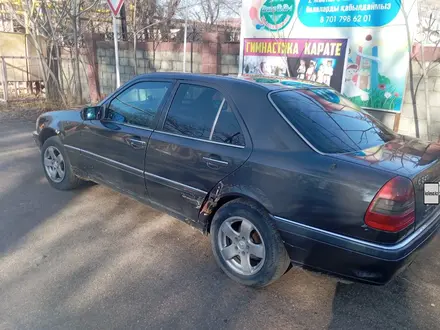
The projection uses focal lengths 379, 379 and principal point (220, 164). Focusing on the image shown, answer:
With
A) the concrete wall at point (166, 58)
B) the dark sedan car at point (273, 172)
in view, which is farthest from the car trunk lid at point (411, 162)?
the concrete wall at point (166, 58)

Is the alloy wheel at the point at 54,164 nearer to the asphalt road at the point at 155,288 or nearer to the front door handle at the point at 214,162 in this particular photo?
the asphalt road at the point at 155,288

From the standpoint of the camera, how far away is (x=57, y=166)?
16.1 feet

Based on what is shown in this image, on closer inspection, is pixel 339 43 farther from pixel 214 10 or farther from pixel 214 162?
pixel 214 10

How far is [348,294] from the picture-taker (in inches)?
116

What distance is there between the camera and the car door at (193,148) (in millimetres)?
3021

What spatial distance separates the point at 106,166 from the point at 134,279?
148 centimetres

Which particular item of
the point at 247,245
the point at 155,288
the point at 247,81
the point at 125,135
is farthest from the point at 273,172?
the point at 125,135

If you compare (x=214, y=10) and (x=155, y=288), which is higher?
(x=214, y=10)

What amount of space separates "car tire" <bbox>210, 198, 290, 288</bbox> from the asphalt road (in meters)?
0.13

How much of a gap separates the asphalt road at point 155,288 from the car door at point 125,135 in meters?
0.52

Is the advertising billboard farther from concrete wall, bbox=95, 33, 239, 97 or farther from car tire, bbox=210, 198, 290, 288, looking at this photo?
car tire, bbox=210, 198, 290, 288

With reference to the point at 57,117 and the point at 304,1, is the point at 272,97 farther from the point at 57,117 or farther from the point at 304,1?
the point at 304,1

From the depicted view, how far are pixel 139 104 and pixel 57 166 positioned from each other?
1.74 meters

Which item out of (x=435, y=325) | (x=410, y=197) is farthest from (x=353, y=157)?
(x=435, y=325)
